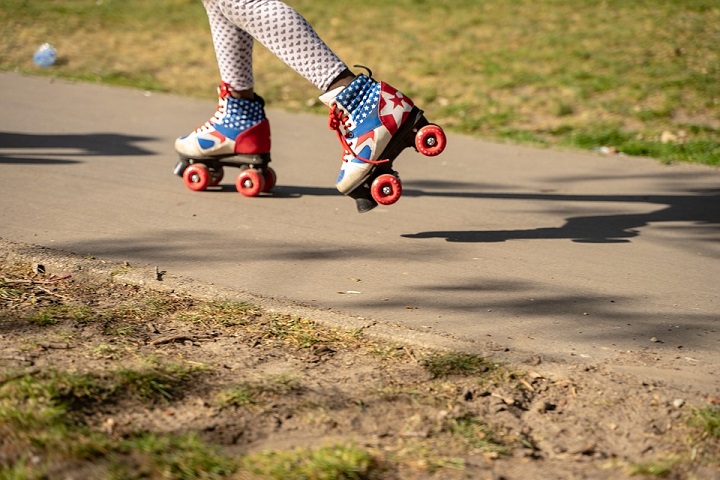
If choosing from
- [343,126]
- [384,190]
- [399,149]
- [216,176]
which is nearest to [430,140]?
[399,149]

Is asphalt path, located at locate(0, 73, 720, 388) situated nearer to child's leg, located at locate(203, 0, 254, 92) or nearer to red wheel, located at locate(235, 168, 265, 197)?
Answer: red wheel, located at locate(235, 168, 265, 197)

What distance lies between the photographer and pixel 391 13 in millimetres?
12539

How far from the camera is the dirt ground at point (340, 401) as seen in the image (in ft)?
8.42

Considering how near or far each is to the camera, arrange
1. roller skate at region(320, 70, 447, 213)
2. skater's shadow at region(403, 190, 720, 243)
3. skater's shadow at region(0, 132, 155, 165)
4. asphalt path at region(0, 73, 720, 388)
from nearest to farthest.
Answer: asphalt path at region(0, 73, 720, 388) → roller skate at region(320, 70, 447, 213) → skater's shadow at region(403, 190, 720, 243) → skater's shadow at region(0, 132, 155, 165)

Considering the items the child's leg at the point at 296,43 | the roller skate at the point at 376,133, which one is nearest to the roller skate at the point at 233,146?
the child's leg at the point at 296,43

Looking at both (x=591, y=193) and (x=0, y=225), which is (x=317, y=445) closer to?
(x=0, y=225)

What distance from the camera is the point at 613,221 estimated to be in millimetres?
5250

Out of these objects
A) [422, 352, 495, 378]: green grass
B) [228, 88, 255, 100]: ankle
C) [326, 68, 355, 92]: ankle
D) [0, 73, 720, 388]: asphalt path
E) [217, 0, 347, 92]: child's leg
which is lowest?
[422, 352, 495, 378]: green grass

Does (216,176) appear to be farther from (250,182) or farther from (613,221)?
(613,221)

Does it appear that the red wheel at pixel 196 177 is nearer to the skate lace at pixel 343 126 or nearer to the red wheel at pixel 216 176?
the red wheel at pixel 216 176

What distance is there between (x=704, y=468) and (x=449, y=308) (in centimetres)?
135

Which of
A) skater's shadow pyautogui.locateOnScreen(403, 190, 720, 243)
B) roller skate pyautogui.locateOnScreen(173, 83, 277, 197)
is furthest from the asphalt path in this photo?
roller skate pyautogui.locateOnScreen(173, 83, 277, 197)

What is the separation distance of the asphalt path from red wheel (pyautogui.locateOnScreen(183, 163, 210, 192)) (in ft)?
0.21

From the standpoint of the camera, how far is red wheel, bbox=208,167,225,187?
5555mm
